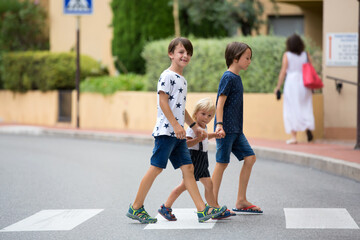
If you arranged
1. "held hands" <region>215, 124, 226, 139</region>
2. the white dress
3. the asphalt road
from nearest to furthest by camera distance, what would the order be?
the asphalt road, "held hands" <region>215, 124, 226, 139</region>, the white dress

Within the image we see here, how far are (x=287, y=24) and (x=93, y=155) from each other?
9.34 metres

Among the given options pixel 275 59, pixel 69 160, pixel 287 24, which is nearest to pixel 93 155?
pixel 69 160

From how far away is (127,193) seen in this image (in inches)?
353

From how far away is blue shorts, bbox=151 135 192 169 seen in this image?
672cm

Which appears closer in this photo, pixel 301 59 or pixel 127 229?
pixel 127 229

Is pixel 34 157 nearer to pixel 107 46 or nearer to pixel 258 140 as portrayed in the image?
pixel 258 140

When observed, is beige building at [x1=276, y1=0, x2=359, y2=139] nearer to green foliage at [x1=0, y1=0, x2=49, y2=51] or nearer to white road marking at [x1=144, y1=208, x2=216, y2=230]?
white road marking at [x1=144, y1=208, x2=216, y2=230]

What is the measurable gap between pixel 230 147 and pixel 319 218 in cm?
107

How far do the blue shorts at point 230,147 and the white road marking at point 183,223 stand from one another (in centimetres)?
61

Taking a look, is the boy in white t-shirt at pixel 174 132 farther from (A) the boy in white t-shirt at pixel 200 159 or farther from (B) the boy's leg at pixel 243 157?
(B) the boy's leg at pixel 243 157

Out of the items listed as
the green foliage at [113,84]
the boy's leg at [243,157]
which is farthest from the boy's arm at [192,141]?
the green foliage at [113,84]

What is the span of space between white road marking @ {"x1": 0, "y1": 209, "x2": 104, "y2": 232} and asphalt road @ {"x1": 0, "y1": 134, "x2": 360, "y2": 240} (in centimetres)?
11

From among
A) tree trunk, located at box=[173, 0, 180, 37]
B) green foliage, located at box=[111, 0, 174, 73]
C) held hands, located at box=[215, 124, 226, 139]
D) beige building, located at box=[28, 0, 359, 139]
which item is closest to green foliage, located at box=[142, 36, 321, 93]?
beige building, located at box=[28, 0, 359, 139]

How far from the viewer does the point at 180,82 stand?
671cm
